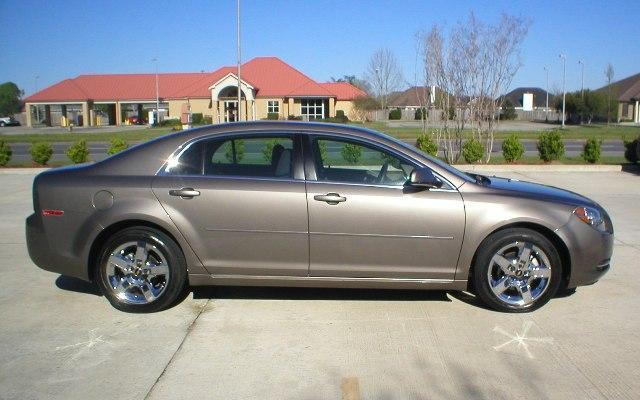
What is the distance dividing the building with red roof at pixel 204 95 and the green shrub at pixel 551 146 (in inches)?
1325

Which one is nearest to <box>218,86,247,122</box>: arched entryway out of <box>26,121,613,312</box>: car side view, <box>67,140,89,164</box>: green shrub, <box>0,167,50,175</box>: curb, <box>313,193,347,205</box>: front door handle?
<box>67,140,89,164</box>: green shrub

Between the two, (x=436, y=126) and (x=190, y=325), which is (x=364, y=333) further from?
(x=436, y=126)

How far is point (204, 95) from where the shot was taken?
185 feet

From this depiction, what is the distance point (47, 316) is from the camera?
4980 millimetres

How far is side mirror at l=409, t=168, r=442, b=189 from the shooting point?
477cm

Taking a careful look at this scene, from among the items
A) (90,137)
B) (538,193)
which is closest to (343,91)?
(90,137)

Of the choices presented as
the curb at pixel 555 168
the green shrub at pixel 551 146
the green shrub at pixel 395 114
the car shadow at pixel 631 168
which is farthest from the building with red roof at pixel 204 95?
the car shadow at pixel 631 168

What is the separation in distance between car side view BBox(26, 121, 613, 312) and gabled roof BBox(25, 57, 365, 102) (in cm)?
5086

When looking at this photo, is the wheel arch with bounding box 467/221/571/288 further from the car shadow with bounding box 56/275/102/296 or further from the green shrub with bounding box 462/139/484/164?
the green shrub with bounding box 462/139/484/164

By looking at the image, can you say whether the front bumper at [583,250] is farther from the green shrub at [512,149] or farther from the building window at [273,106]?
the building window at [273,106]

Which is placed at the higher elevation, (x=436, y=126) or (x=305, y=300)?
(x=436, y=126)

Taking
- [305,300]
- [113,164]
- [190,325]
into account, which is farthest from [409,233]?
[113,164]

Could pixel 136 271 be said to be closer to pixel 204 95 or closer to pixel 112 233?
pixel 112 233

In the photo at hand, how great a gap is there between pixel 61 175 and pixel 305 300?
2.37m
